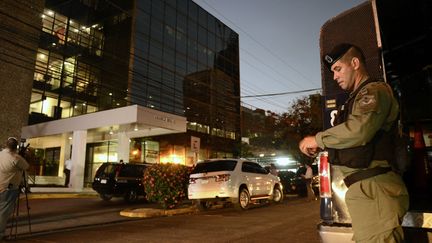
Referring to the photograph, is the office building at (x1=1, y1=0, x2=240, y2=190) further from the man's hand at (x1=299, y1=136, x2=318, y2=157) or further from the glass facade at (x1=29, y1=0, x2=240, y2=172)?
the man's hand at (x1=299, y1=136, x2=318, y2=157)

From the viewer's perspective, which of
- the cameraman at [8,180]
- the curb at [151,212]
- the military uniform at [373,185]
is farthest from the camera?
the curb at [151,212]

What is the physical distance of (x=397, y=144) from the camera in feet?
8.05

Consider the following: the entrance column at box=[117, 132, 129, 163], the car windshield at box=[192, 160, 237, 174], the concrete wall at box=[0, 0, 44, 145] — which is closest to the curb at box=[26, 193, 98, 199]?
the entrance column at box=[117, 132, 129, 163]

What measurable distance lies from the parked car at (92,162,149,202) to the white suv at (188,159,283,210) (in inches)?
200

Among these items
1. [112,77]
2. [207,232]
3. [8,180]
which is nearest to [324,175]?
[207,232]

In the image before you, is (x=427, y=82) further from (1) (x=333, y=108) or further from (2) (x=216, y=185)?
(2) (x=216, y=185)

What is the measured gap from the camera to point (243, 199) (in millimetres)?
12750

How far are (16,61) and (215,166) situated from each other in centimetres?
1570

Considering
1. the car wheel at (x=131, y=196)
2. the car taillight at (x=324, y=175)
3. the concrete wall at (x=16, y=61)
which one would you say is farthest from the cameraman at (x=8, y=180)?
the concrete wall at (x=16, y=61)

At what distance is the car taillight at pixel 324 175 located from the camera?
3656 mm

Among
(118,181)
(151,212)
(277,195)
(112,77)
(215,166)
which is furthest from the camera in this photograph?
(112,77)

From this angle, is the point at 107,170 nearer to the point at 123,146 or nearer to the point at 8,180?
the point at 123,146

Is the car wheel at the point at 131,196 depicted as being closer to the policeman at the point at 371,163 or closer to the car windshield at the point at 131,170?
the car windshield at the point at 131,170

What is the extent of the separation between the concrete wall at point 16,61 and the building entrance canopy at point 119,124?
1988 mm
